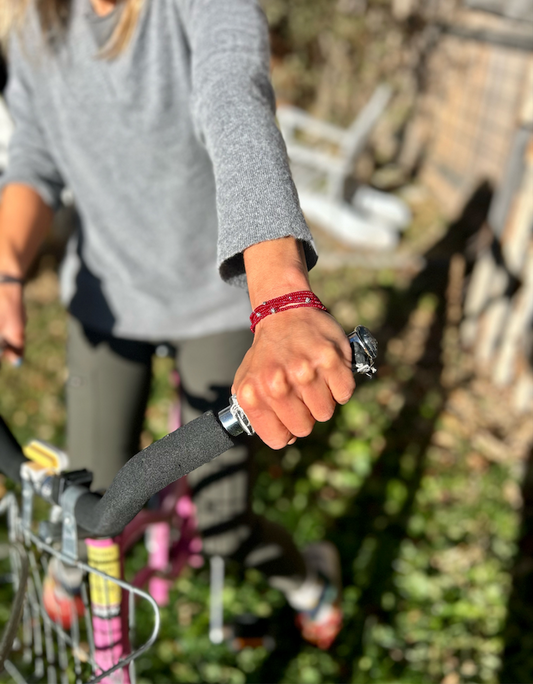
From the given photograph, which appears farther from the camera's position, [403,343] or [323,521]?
[403,343]

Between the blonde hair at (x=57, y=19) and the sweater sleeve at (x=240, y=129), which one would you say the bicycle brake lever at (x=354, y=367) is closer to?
the sweater sleeve at (x=240, y=129)

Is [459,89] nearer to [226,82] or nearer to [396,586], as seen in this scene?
[396,586]

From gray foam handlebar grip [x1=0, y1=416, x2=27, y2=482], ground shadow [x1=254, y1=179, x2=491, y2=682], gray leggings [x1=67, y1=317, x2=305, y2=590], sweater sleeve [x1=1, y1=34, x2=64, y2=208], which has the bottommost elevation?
ground shadow [x1=254, y1=179, x2=491, y2=682]

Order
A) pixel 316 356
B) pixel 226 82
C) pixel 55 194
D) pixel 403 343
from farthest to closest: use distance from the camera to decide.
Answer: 1. pixel 403 343
2. pixel 55 194
3. pixel 226 82
4. pixel 316 356

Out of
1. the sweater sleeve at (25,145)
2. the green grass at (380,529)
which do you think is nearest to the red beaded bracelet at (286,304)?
the sweater sleeve at (25,145)

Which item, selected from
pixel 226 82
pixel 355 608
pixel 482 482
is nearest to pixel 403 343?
pixel 482 482

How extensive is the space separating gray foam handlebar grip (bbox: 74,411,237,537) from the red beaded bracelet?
0.16 m

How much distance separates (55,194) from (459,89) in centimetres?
601

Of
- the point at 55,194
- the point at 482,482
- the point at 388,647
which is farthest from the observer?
the point at 482,482

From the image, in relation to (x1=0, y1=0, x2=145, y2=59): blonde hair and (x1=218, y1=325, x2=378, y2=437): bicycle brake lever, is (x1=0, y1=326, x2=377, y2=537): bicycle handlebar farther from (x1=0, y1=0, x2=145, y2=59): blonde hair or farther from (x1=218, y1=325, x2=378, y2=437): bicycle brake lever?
(x1=0, y1=0, x2=145, y2=59): blonde hair

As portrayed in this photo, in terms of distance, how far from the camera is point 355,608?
2.59 m

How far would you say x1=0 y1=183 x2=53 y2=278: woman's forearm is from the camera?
1.47 m

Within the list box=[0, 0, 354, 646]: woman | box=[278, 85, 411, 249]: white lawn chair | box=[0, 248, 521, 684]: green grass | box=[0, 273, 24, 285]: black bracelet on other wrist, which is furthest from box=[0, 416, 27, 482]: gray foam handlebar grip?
box=[278, 85, 411, 249]: white lawn chair

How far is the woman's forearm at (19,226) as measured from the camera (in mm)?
1475
